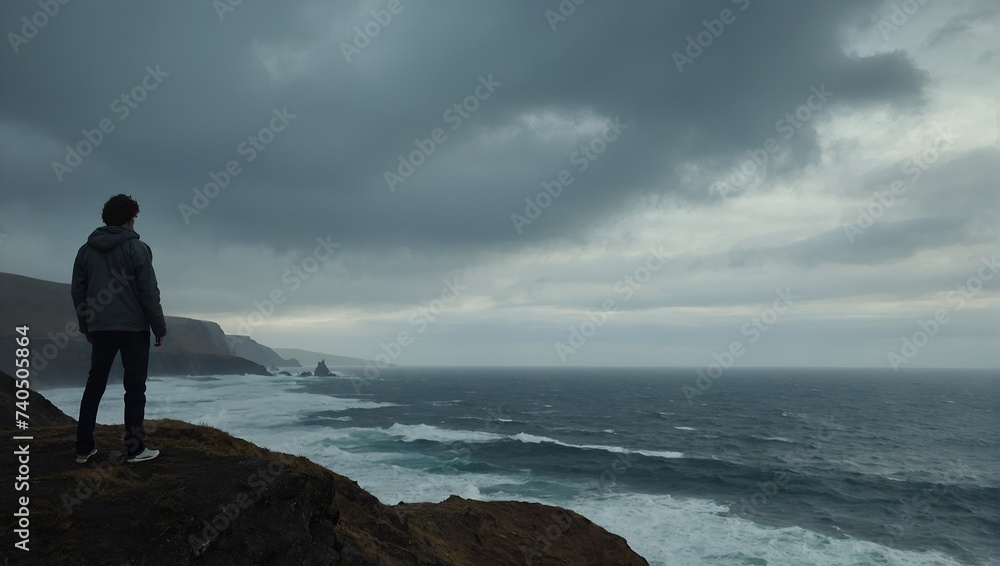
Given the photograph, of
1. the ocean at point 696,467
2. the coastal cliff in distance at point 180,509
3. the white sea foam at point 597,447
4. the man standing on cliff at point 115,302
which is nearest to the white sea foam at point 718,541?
the ocean at point 696,467

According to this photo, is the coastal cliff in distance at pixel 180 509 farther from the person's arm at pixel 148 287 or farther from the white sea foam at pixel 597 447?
the white sea foam at pixel 597 447

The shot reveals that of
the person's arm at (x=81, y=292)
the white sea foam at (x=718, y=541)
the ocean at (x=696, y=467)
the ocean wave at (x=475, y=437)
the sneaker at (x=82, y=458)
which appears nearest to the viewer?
the person's arm at (x=81, y=292)

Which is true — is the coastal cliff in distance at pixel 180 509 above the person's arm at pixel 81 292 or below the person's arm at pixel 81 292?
below

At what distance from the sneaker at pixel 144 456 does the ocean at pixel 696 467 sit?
202cm

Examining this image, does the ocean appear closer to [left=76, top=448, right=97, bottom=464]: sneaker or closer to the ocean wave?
the ocean wave

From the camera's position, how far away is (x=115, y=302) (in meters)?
6.09

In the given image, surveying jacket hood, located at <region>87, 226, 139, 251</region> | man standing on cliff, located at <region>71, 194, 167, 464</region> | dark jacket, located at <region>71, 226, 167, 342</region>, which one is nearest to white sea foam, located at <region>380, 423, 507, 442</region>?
man standing on cliff, located at <region>71, 194, 167, 464</region>

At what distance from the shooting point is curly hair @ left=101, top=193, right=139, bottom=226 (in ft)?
20.9

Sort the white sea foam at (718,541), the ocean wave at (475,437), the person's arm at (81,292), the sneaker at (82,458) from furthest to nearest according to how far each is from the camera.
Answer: the ocean wave at (475,437) < the white sea foam at (718,541) < the sneaker at (82,458) < the person's arm at (81,292)

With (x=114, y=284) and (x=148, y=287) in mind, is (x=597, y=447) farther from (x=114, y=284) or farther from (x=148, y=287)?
(x=114, y=284)

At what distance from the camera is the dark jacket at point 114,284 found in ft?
19.9

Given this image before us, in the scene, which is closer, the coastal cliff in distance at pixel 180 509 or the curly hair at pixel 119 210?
the coastal cliff in distance at pixel 180 509

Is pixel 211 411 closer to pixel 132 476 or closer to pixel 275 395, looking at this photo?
pixel 275 395

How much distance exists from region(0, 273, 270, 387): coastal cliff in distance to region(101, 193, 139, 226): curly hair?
114764 millimetres
